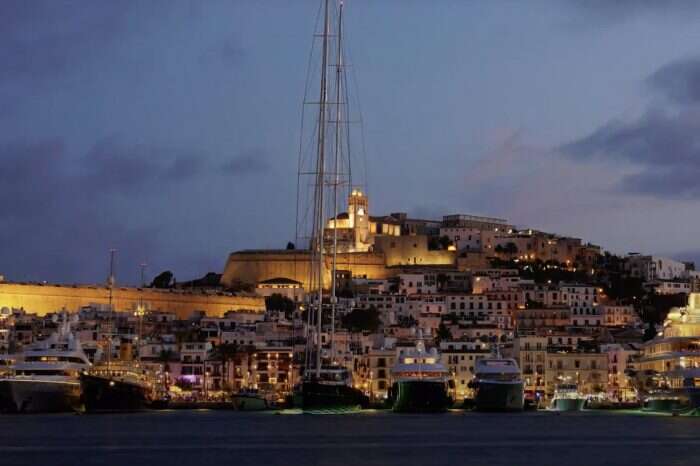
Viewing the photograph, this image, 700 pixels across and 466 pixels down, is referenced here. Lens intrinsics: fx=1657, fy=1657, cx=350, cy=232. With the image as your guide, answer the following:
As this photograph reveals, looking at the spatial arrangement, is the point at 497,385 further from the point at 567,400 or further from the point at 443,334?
the point at 443,334

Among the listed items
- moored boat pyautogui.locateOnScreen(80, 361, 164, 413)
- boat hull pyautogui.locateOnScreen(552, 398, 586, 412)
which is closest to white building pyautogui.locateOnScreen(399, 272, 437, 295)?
boat hull pyautogui.locateOnScreen(552, 398, 586, 412)

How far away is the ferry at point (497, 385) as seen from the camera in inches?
3465

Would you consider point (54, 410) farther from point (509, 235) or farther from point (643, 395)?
point (509, 235)

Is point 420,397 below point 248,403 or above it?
above

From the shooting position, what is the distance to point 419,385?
86.3m

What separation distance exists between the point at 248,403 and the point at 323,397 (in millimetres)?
15338

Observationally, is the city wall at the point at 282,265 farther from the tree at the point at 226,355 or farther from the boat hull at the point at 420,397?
the boat hull at the point at 420,397

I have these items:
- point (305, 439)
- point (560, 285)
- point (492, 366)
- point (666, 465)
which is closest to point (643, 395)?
point (492, 366)

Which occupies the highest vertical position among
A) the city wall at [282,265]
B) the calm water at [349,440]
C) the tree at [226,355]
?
the city wall at [282,265]

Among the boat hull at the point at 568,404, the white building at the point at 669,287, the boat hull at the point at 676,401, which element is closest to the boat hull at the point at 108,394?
the boat hull at the point at 568,404

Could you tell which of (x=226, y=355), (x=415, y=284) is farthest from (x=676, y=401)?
(x=415, y=284)

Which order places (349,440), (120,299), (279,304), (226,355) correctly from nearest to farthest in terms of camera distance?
(349,440)
(226,355)
(120,299)
(279,304)

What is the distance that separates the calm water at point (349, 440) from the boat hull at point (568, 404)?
8.58 meters

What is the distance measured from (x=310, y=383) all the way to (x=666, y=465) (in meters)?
29.0
